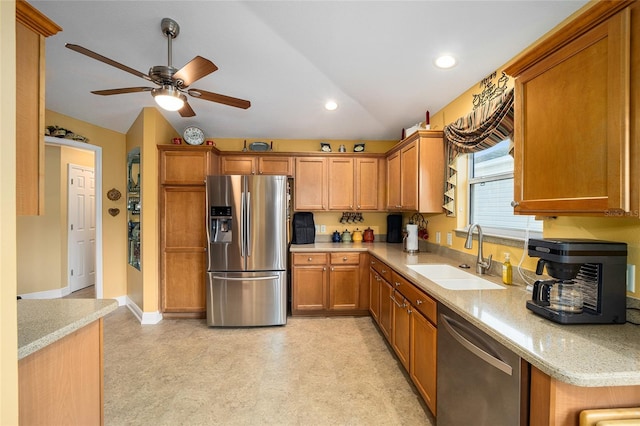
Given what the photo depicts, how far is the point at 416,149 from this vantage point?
2.92m

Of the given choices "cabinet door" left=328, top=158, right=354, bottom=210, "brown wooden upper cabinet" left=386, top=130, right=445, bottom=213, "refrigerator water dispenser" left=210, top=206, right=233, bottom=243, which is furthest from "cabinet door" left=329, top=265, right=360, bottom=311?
"refrigerator water dispenser" left=210, top=206, right=233, bottom=243

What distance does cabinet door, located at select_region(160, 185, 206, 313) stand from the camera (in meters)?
3.50

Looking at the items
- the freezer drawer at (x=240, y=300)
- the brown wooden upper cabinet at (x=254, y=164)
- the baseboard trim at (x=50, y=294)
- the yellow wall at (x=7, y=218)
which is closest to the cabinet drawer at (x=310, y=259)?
the freezer drawer at (x=240, y=300)

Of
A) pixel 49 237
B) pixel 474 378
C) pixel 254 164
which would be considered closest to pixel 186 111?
pixel 254 164

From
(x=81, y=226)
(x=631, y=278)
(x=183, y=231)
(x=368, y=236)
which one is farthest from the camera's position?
(x=81, y=226)

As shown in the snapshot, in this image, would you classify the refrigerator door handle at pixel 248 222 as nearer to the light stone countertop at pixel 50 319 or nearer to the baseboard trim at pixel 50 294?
the light stone countertop at pixel 50 319

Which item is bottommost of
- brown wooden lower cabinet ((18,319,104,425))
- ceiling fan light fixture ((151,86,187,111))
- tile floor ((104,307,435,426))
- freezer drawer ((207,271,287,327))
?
tile floor ((104,307,435,426))

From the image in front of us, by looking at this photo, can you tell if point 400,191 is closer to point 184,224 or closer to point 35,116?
point 184,224

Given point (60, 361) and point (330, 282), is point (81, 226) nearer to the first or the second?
point (330, 282)

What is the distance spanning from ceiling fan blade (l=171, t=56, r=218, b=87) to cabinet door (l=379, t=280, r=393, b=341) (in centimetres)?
230

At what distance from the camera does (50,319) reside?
121 cm

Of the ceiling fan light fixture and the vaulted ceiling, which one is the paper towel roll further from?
the ceiling fan light fixture

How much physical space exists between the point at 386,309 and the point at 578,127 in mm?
2106

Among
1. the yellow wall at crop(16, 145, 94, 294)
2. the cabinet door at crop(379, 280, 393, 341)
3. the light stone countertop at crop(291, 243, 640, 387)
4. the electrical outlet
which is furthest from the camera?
the yellow wall at crop(16, 145, 94, 294)
